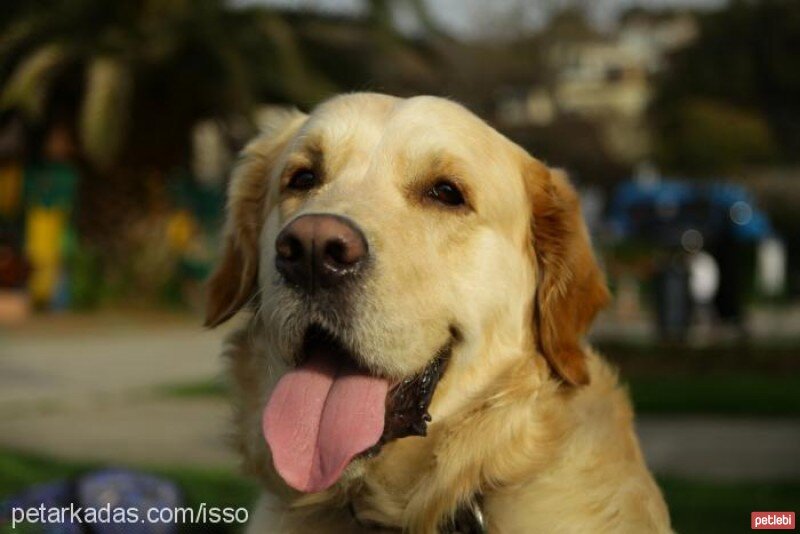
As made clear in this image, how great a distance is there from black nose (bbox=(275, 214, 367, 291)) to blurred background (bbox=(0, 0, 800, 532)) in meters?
1.47

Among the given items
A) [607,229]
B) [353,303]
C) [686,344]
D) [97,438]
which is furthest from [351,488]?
[607,229]

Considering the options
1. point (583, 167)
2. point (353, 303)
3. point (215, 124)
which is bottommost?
point (583, 167)

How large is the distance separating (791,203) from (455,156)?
35586mm

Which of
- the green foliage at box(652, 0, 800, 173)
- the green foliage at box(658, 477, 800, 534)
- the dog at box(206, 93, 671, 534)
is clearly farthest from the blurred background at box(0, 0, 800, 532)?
the green foliage at box(652, 0, 800, 173)

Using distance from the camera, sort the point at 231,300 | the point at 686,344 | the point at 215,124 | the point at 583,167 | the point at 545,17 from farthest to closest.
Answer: the point at 583,167, the point at 545,17, the point at 215,124, the point at 686,344, the point at 231,300

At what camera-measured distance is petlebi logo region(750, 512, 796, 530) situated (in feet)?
20.0

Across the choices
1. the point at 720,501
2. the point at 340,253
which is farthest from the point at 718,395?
the point at 340,253

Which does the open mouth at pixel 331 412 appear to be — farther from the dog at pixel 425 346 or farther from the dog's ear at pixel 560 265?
the dog's ear at pixel 560 265

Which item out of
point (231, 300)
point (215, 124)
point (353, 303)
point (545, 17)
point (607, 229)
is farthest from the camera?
point (545, 17)

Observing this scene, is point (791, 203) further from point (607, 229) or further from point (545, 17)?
point (545, 17)

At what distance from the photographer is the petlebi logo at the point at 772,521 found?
611 centimetres

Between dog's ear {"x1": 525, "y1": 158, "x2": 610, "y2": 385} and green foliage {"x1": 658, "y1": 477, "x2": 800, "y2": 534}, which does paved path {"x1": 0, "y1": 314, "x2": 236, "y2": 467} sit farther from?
green foliage {"x1": 658, "y1": 477, "x2": 800, "y2": 534}

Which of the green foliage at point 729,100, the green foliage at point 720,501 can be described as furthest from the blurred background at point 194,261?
the green foliage at point 729,100

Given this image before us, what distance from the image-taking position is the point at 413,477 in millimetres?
3746
